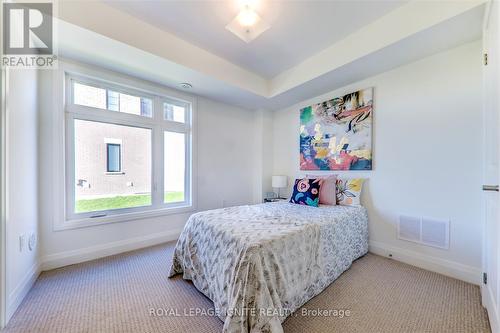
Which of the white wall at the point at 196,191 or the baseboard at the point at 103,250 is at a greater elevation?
the white wall at the point at 196,191

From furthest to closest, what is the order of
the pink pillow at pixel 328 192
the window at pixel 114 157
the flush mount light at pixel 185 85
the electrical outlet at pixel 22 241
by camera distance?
the flush mount light at pixel 185 85 → the pink pillow at pixel 328 192 → the window at pixel 114 157 → the electrical outlet at pixel 22 241

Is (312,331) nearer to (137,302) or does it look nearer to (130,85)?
(137,302)

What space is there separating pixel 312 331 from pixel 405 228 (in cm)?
185

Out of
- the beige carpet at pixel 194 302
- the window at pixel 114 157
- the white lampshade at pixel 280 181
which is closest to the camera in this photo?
the beige carpet at pixel 194 302

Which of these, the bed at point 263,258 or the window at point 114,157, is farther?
the window at point 114,157

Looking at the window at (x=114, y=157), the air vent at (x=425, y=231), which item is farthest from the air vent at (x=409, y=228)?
the window at (x=114, y=157)

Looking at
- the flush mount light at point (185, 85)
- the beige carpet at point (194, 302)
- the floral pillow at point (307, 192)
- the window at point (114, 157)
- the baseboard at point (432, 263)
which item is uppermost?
the flush mount light at point (185, 85)

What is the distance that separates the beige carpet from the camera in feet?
4.79

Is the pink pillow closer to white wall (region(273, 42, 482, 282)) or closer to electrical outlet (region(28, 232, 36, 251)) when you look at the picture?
white wall (region(273, 42, 482, 282))

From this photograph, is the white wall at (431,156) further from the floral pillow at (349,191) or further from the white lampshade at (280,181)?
the white lampshade at (280,181)

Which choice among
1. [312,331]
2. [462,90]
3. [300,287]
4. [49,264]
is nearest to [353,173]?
[462,90]

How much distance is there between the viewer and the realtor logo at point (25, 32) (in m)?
1.58

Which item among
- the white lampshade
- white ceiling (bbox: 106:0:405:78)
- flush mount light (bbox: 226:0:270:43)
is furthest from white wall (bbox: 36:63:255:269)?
flush mount light (bbox: 226:0:270:43)

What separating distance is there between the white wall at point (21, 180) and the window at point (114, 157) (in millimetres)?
686
